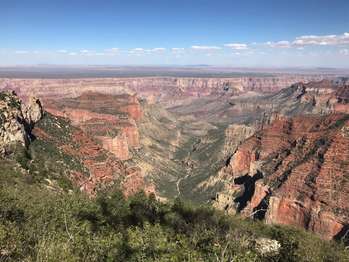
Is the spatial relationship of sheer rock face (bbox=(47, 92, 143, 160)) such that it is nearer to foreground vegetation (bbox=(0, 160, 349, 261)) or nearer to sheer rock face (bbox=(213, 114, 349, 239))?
sheer rock face (bbox=(213, 114, 349, 239))

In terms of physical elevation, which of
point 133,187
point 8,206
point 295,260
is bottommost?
point 133,187

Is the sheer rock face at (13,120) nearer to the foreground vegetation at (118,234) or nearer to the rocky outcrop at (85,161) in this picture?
the rocky outcrop at (85,161)

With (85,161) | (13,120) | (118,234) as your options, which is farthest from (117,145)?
(118,234)

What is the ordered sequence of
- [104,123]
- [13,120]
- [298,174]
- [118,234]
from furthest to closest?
[104,123] < [298,174] < [13,120] < [118,234]

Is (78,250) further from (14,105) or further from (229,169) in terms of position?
(229,169)

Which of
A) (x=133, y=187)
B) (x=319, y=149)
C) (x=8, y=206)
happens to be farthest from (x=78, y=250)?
(x=319, y=149)

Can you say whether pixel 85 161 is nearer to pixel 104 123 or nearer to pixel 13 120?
pixel 13 120
